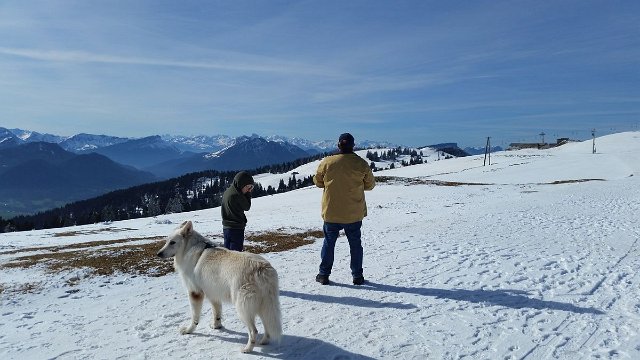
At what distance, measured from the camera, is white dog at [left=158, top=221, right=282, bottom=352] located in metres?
6.76

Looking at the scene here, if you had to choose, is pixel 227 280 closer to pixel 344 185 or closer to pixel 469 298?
pixel 344 185

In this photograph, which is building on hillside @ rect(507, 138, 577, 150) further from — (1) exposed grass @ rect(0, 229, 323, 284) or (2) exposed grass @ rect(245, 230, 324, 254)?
(1) exposed grass @ rect(0, 229, 323, 284)

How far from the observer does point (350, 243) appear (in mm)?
10305

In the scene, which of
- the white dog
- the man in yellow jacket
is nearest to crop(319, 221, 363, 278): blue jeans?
the man in yellow jacket

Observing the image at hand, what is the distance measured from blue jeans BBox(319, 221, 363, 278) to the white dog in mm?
2961

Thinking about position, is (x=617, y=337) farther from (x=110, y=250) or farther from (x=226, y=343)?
(x=110, y=250)

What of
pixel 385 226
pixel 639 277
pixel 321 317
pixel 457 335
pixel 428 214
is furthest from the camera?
pixel 428 214

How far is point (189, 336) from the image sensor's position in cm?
776

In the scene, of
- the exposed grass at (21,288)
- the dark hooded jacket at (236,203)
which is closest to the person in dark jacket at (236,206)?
the dark hooded jacket at (236,203)

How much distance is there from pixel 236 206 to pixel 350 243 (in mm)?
2848

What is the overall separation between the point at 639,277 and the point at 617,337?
4.56 meters

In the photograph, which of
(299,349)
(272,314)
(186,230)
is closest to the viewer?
(272,314)

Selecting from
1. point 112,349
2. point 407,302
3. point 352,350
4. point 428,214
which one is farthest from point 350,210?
point 428,214

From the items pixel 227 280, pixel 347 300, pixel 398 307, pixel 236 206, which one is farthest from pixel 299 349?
pixel 236 206
